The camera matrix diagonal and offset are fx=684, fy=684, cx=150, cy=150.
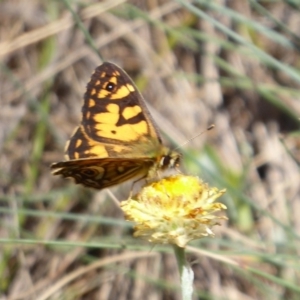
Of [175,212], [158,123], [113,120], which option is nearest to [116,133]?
[113,120]

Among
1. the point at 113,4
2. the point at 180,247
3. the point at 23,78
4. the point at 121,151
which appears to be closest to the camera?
the point at 180,247

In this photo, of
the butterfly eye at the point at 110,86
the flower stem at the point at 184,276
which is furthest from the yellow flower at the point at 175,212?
the butterfly eye at the point at 110,86

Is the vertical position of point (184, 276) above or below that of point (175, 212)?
below

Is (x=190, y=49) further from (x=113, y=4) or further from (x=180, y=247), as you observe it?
(x=180, y=247)

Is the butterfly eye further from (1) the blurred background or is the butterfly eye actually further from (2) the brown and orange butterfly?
(1) the blurred background

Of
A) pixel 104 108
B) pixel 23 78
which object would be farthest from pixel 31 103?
pixel 104 108

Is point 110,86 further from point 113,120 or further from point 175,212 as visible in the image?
point 175,212
